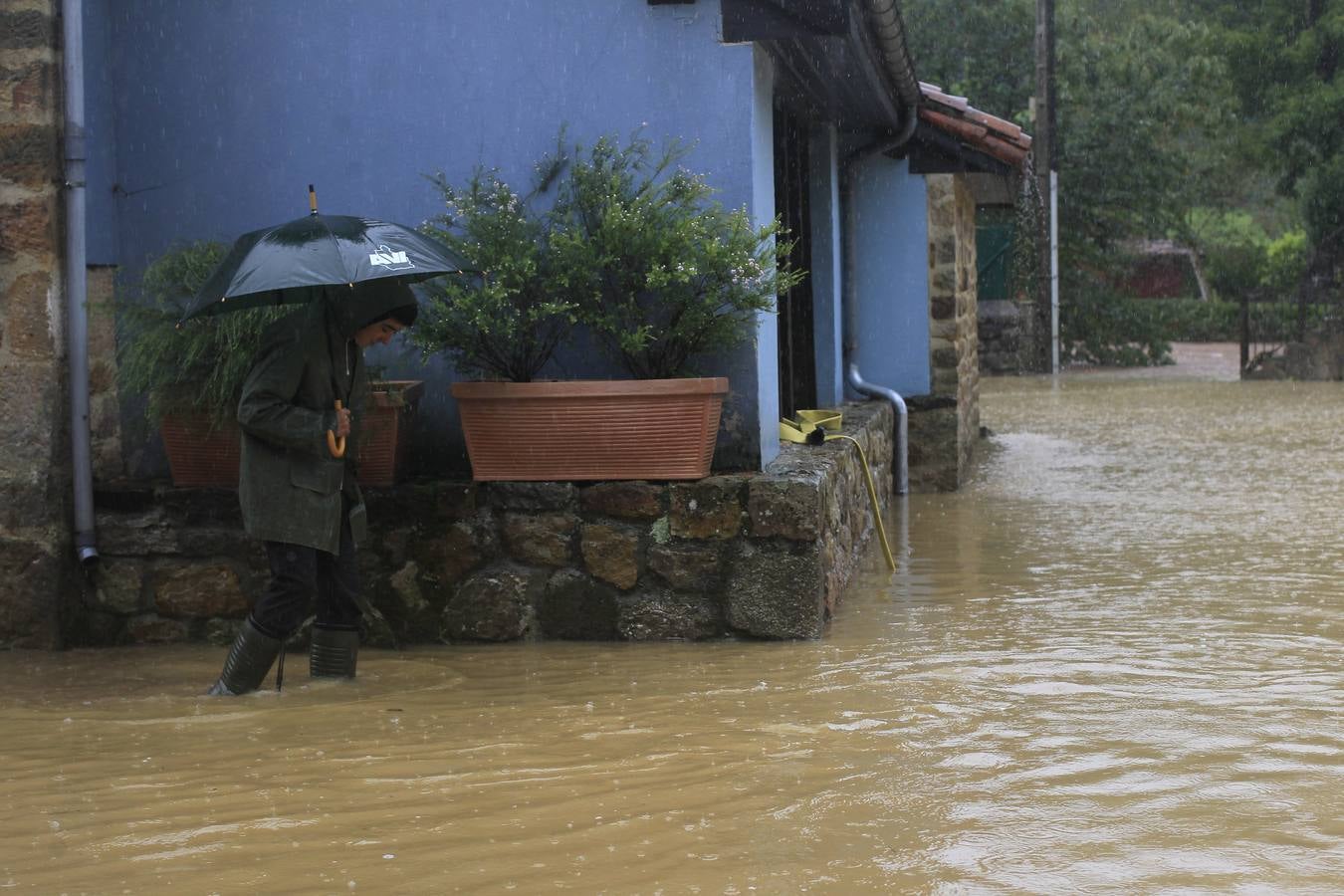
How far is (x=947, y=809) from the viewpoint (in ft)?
12.3

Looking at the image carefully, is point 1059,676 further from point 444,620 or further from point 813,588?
point 444,620

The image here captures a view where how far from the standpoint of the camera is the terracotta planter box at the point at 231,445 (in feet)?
19.2

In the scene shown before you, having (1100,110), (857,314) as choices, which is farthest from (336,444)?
(1100,110)

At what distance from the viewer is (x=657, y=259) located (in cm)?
572

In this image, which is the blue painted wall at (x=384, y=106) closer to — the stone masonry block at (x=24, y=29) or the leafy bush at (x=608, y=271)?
the leafy bush at (x=608, y=271)

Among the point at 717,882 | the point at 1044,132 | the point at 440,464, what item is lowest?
the point at 717,882

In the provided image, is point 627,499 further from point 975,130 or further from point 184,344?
point 975,130

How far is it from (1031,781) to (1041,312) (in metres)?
22.3

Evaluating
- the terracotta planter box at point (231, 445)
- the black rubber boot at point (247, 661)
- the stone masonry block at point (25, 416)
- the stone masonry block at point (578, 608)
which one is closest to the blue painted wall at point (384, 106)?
the terracotta planter box at point (231, 445)

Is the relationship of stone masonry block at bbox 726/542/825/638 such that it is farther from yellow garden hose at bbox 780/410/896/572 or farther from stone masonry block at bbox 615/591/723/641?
yellow garden hose at bbox 780/410/896/572

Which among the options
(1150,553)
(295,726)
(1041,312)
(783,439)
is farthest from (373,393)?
(1041,312)

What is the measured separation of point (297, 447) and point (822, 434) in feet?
10.4

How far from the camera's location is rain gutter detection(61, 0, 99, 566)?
228 inches

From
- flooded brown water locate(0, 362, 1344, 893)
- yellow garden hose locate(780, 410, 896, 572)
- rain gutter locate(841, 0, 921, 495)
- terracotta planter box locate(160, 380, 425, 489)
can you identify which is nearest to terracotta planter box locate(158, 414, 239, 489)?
terracotta planter box locate(160, 380, 425, 489)
